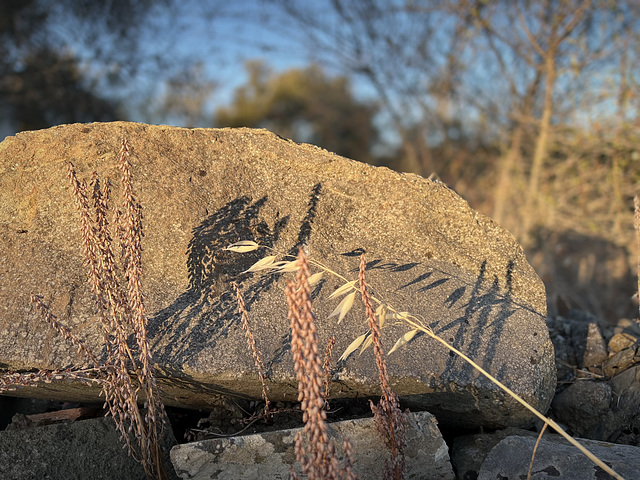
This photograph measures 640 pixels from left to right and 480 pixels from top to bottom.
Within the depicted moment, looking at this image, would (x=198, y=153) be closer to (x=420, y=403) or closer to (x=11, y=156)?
(x=11, y=156)

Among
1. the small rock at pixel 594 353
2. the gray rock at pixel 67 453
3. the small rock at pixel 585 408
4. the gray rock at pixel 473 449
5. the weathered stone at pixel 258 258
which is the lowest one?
the gray rock at pixel 67 453

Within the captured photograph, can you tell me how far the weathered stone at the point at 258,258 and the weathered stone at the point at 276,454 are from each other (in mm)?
208

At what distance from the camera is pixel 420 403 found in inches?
85.0

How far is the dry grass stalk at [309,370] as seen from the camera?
4.00 ft

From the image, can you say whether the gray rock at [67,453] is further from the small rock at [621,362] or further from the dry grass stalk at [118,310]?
the small rock at [621,362]

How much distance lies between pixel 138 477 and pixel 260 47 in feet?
19.0

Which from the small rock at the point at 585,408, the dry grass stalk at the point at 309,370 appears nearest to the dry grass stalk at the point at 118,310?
the dry grass stalk at the point at 309,370

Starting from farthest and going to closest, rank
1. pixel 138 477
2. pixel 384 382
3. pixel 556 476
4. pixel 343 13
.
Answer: pixel 343 13 → pixel 138 477 → pixel 556 476 → pixel 384 382

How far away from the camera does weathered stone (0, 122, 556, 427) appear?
6.72ft

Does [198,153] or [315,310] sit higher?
[198,153]

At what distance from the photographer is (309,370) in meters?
1.26

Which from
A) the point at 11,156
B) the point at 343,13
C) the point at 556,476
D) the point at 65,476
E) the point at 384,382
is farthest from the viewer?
the point at 343,13

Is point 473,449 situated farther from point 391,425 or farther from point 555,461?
point 391,425

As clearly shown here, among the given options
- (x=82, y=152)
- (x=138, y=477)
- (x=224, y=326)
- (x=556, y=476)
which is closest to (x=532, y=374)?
(x=556, y=476)
